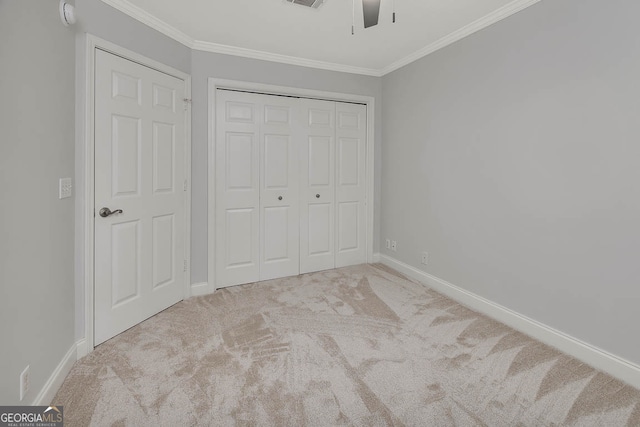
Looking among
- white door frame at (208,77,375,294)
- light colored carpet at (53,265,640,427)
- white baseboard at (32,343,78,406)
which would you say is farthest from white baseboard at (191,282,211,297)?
white baseboard at (32,343,78,406)

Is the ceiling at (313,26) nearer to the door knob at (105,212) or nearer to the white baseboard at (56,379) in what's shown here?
the door knob at (105,212)

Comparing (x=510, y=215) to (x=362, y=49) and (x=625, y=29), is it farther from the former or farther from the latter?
(x=362, y=49)

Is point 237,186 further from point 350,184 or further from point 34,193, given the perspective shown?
point 34,193

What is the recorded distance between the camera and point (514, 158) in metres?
2.46

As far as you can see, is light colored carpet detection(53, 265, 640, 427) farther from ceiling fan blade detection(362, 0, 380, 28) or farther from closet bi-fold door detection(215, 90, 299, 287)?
ceiling fan blade detection(362, 0, 380, 28)

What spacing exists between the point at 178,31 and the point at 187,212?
1.63 meters

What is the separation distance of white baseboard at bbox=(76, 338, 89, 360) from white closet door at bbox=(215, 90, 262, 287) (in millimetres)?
1323

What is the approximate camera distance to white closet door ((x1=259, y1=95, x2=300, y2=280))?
3482 millimetres

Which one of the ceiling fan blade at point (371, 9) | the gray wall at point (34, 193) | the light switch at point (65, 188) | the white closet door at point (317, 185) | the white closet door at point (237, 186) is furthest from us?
the white closet door at point (317, 185)

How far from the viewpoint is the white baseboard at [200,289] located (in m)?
3.14

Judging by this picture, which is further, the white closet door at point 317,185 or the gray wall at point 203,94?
the white closet door at point 317,185

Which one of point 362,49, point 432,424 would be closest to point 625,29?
point 362,49

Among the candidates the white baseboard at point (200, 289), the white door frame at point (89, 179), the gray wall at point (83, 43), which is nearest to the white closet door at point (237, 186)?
the white baseboard at point (200, 289)

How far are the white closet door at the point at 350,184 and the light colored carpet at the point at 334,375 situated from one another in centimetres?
132
